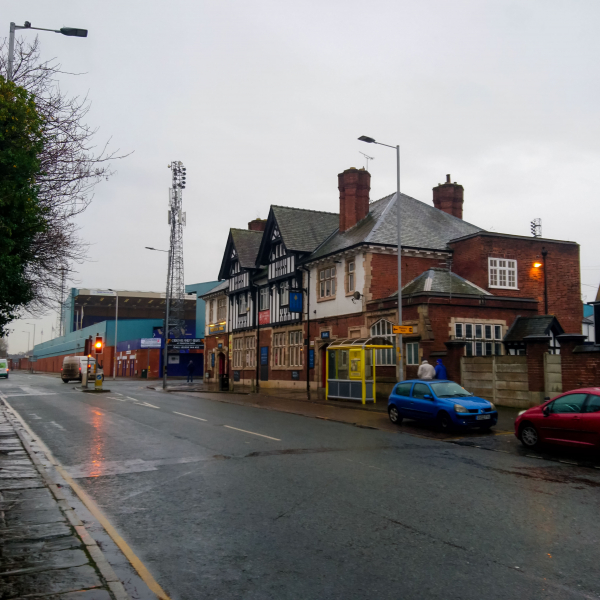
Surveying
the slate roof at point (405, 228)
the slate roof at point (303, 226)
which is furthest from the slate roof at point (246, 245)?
the slate roof at point (405, 228)

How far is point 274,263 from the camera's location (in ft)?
128

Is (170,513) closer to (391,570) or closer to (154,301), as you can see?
(391,570)

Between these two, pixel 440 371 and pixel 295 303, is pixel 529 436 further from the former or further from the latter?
pixel 295 303

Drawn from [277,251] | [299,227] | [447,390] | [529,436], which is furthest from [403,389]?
[277,251]

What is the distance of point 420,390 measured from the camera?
17.4 meters

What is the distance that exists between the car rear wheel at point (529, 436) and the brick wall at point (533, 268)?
17.1 metres

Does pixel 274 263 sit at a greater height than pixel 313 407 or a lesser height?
greater

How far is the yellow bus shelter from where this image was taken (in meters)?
24.8

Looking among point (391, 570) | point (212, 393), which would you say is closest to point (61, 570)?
point (391, 570)

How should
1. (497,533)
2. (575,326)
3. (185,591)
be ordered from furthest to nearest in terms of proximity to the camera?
1. (575,326)
2. (497,533)
3. (185,591)

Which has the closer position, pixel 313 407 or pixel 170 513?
pixel 170 513

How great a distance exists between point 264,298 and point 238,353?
22.9ft

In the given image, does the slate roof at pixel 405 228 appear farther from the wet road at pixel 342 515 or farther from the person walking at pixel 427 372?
the wet road at pixel 342 515

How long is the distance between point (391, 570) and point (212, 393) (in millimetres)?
31028
